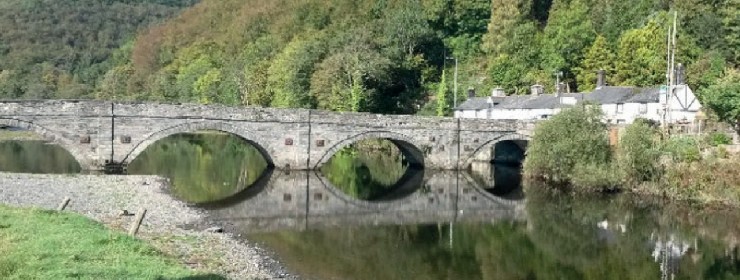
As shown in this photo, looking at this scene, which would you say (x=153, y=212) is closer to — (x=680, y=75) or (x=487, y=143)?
Result: (x=487, y=143)

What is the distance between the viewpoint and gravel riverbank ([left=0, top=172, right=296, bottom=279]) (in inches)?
749

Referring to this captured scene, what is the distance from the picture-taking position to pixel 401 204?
118ft

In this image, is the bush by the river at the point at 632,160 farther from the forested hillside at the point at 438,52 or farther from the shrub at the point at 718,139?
the forested hillside at the point at 438,52

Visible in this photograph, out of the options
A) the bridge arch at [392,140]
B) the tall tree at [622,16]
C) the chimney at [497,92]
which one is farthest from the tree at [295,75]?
the tall tree at [622,16]

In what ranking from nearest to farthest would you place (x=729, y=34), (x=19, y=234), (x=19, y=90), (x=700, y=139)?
(x=19, y=234) < (x=700, y=139) < (x=729, y=34) < (x=19, y=90)

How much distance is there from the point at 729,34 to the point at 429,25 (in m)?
33.0

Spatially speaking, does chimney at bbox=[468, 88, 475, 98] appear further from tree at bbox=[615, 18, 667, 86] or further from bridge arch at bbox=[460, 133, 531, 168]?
bridge arch at bbox=[460, 133, 531, 168]

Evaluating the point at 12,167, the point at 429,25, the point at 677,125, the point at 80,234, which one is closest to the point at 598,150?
the point at 677,125

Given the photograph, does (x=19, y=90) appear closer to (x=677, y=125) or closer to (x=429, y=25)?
(x=429, y=25)

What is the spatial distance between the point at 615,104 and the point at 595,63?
1091 centimetres

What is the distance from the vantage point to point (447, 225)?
3023cm


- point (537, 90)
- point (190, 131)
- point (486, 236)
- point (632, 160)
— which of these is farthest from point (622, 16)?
point (486, 236)

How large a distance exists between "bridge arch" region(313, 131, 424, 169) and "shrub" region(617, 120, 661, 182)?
50.5 ft

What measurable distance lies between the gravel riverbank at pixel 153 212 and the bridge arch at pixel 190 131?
166 inches
